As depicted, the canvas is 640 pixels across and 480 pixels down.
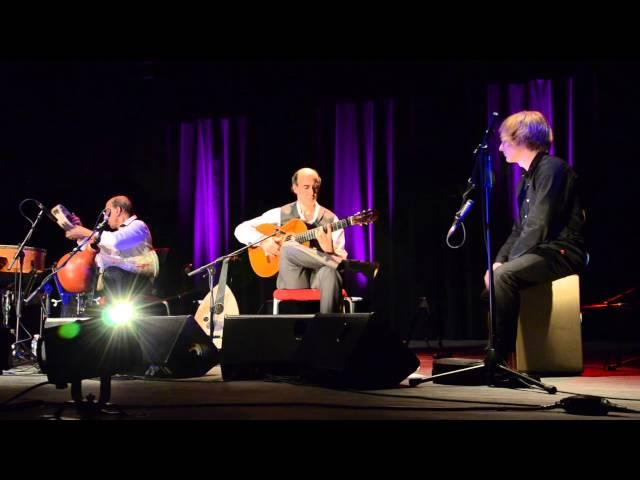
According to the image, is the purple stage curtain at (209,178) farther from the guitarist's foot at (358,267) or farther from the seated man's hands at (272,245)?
the guitarist's foot at (358,267)

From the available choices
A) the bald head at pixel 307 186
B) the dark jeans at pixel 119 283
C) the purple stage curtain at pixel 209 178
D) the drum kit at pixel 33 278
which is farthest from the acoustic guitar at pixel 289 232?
the purple stage curtain at pixel 209 178

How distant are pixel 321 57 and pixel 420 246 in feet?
14.7

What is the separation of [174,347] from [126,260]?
7.62ft

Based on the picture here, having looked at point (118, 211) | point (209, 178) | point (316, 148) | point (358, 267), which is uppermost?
point (316, 148)

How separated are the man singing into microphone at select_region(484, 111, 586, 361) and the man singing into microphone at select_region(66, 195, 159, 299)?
3361 mm

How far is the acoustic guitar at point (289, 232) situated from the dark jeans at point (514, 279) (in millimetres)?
1626

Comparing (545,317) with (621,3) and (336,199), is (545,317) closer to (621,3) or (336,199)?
(621,3)

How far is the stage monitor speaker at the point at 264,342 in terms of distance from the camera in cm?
369

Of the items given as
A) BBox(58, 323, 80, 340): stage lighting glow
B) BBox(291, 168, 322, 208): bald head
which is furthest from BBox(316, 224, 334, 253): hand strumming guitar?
BBox(58, 323, 80, 340): stage lighting glow

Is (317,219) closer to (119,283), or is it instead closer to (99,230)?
(99,230)

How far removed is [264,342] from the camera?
3736 mm

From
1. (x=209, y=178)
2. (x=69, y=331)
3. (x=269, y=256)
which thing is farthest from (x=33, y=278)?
(x=69, y=331)

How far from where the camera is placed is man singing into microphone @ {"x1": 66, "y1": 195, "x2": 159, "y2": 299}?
5.86 m

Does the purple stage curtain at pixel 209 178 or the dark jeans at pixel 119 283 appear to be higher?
the purple stage curtain at pixel 209 178
